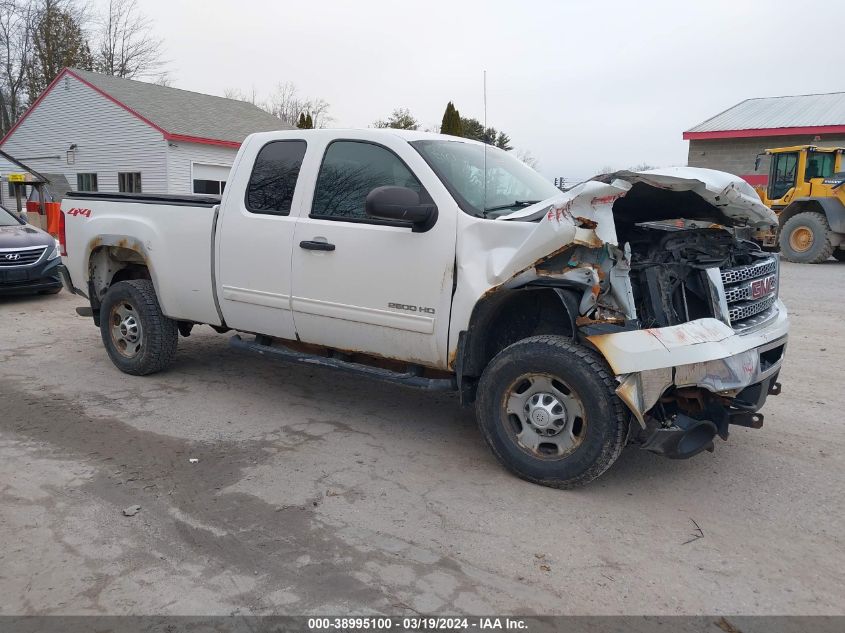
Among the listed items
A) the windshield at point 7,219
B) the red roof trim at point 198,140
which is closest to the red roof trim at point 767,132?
the red roof trim at point 198,140

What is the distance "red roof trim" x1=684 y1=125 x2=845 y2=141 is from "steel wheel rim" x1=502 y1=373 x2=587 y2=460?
2616 centimetres

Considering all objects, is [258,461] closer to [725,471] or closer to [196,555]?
[196,555]

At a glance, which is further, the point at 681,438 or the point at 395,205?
the point at 395,205

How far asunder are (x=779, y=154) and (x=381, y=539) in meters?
17.6

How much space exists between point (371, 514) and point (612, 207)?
2187mm

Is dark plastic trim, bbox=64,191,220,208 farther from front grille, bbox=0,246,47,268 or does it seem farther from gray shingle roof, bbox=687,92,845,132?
gray shingle roof, bbox=687,92,845,132

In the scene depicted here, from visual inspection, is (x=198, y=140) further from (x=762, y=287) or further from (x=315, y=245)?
(x=762, y=287)

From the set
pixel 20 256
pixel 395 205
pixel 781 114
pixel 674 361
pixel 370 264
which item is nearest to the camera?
pixel 674 361

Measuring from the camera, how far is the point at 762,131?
87.7ft

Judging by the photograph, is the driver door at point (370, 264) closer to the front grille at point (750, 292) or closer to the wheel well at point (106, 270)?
the front grille at point (750, 292)

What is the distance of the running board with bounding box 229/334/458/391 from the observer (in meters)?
4.51

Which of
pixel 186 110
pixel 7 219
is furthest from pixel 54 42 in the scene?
pixel 7 219

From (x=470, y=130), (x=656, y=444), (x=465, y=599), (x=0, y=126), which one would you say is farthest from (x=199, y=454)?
(x=0, y=126)

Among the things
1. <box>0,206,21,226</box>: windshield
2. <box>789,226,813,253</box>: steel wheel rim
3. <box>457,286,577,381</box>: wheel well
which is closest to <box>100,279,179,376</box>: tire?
<box>457,286,577,381</box>: wheel well
